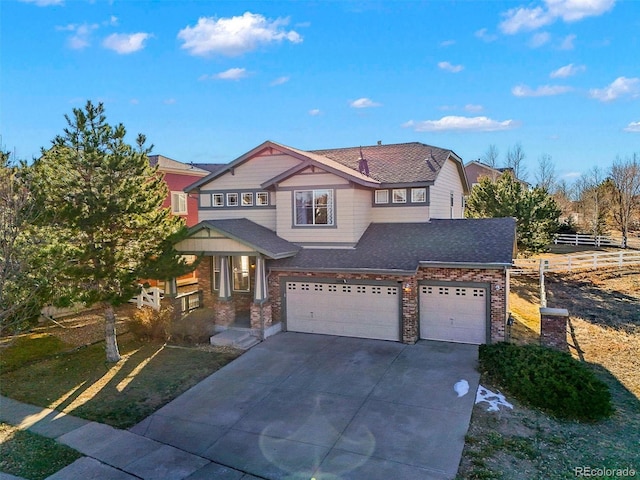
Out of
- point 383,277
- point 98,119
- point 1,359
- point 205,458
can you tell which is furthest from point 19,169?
point 383,277

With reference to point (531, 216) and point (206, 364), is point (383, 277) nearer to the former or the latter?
point (206, 364)

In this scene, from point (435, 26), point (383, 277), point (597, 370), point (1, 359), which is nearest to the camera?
point (597, 370)

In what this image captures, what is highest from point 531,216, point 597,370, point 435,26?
point 435,26

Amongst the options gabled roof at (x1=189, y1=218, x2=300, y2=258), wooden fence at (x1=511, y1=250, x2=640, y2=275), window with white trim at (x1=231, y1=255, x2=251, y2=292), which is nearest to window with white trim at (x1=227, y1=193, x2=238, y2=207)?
gabled roof at (x1=189, y1=218, x2=300, y2=258)

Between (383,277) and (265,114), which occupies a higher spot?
(265,114)

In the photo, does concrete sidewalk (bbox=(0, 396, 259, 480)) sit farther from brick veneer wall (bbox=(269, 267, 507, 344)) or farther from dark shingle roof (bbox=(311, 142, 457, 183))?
dark shingle roof (bbox=(311, 142, 457, 183))

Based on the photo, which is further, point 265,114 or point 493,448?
point 265,114
